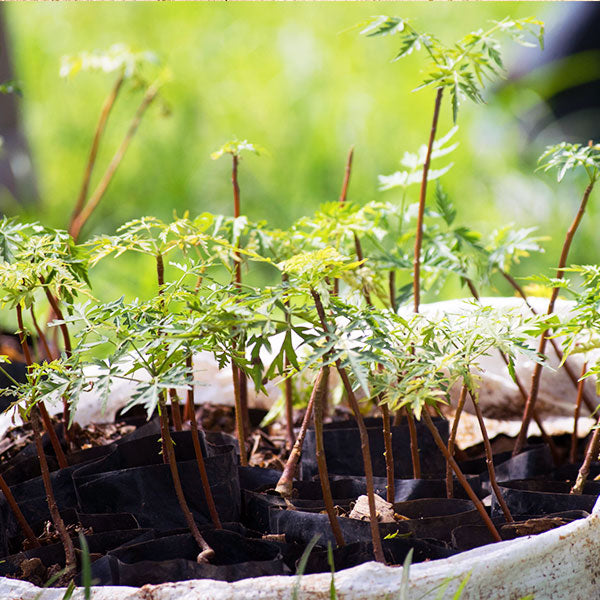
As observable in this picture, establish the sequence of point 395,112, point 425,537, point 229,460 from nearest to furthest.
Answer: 1. point 425,537
2. point 229,460
3. point 395,112

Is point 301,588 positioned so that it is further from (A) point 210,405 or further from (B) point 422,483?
(A) point 210,405

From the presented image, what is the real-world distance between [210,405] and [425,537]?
105cm

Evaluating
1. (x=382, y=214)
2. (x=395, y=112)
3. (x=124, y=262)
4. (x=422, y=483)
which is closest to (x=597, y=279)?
(x=422, y=483)

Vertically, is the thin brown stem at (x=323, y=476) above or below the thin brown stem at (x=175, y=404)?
below

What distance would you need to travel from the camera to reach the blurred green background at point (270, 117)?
418 cm

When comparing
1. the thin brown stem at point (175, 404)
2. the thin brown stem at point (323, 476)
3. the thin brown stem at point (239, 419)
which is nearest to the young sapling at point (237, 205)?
the thin brown stem at point (239, 419)

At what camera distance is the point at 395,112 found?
15.1 ft

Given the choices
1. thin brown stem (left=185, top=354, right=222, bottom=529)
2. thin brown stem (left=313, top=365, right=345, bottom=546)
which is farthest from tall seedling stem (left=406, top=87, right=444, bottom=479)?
thin brown stem (left=185, top=354, right=222, bottom=529)

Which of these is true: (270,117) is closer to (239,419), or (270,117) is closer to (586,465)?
(239,419)

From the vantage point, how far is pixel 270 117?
464 centimetres

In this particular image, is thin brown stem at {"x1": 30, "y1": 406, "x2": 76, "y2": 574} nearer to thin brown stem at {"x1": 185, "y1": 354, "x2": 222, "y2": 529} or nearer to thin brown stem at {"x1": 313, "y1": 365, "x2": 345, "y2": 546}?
thin brown stem at {"x1": 185, "y1": 354, "x2": 222, "y2": 529}

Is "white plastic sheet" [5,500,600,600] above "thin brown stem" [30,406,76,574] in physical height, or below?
below

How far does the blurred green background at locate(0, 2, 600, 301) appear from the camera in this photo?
4180 millimetres

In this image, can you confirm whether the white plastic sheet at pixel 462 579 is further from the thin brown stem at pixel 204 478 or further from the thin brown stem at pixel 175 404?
the thin brown stem at pixel 175 404
